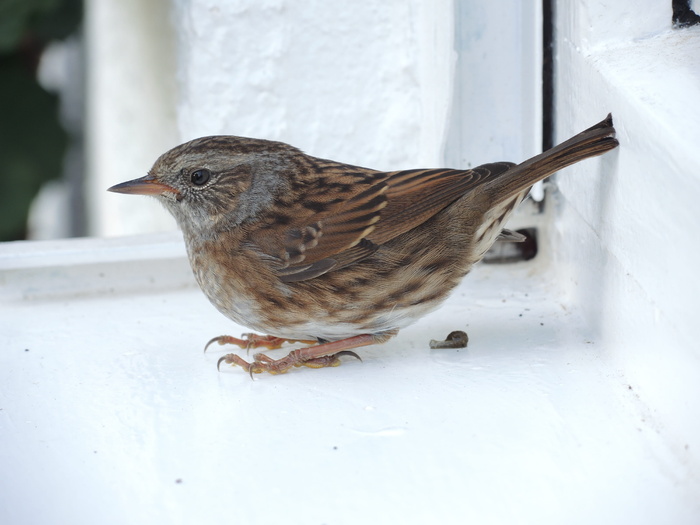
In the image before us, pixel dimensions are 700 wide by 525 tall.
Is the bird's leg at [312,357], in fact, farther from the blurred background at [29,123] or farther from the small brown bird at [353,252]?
the blurred background at [29,123]

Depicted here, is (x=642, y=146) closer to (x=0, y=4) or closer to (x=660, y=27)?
(x=660, y=27)

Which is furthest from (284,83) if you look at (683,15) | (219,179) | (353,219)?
(683,15)

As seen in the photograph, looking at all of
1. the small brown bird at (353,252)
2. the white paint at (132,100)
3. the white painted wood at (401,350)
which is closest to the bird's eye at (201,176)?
the small brown bird at (353,252)

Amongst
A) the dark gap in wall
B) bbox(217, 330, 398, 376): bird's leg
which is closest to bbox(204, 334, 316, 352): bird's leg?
→ bbox(217, 330, 398, 376): bird's leg

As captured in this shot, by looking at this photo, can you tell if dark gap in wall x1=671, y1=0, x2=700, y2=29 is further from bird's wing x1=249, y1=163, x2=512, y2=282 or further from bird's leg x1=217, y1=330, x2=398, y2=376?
bird's leg x1=217, y1=330, x2=398, y2=376

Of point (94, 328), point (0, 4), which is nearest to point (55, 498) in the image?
point (94, 328)

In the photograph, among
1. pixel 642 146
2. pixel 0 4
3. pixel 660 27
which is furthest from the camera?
pixel 0 4
